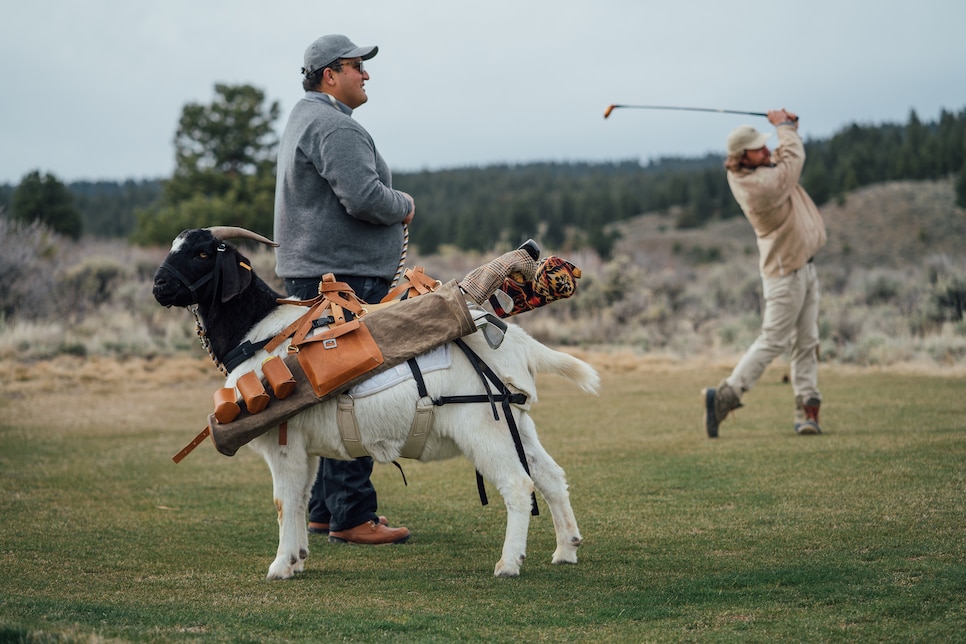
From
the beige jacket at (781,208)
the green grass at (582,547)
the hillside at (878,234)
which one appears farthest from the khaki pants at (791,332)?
the hillside at (878,234)

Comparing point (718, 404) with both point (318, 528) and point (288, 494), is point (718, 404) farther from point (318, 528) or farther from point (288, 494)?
point (288, 494)

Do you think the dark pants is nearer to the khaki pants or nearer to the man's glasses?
the man's glasses

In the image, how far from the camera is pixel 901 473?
299 inches

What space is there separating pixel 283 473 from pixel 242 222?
39328 mm

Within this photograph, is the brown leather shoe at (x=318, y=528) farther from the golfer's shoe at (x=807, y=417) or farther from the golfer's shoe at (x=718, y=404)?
the golfer's shoe at (x=807, y=417)

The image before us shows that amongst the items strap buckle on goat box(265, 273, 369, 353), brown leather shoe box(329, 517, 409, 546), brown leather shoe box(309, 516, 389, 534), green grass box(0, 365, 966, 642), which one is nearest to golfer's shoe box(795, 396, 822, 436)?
green grass box(0, 365, 966, 642)

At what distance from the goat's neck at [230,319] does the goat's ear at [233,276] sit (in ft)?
0.31

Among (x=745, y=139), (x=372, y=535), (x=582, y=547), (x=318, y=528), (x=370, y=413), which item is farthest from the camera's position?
(x=745, y=139)

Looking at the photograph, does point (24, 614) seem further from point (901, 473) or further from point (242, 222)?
point (242, 222)

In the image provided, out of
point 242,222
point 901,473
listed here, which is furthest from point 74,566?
point 242,222

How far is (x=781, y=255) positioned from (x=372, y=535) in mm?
5042

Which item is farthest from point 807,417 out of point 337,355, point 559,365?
point 337,355

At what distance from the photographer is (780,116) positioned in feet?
31.4

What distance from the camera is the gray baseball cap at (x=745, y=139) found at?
30.7 ft
